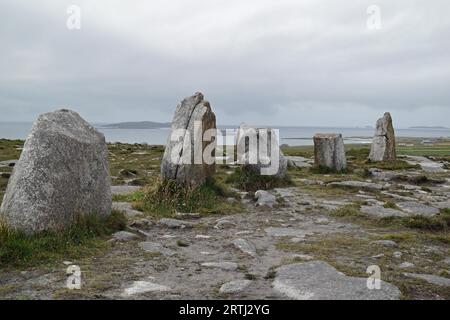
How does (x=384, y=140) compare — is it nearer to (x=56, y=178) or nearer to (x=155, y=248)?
(x=155, y=248)

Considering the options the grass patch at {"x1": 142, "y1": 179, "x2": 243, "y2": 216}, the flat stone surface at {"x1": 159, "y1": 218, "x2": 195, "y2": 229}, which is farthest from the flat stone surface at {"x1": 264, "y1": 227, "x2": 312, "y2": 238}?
the grass patch at {"x1": 142, "y1": 179, "x2": 243, "y2": 216}

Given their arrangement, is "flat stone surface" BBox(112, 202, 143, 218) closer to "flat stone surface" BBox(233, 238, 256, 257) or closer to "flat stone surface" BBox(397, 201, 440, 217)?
"flat stone surface" BBox(233, 238, 256, 257)

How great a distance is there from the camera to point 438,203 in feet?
49.1

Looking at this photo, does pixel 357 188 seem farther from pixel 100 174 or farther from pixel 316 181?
pixel 100 174

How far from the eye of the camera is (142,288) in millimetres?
6812

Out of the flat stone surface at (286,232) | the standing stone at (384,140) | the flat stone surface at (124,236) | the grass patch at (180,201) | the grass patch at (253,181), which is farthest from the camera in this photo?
the standing stone at (384,140)

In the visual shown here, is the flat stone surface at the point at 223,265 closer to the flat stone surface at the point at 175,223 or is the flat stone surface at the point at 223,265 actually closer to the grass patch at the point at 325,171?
the flat stone surface at the point at 175,223

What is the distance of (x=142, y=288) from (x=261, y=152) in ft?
41.8

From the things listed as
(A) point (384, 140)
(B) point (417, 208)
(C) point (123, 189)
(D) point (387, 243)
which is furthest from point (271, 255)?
(A) point (384, 140)

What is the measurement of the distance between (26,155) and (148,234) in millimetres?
3259

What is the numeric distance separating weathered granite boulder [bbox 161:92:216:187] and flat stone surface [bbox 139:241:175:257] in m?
4.88

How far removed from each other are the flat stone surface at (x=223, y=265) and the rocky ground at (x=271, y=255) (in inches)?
0.7

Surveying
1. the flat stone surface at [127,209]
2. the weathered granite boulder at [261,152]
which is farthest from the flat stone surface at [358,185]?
the flat stone surface at [127,209]

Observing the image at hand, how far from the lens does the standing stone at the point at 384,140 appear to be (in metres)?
29.1
